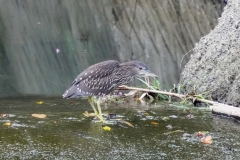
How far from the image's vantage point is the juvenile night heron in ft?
18.4

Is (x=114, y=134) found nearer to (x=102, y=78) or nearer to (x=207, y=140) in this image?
(x=207, y=140)

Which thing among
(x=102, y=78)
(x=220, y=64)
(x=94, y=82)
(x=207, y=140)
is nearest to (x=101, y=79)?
(x=102, y=78)

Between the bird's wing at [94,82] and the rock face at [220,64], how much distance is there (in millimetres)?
1754

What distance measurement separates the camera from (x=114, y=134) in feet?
15.5

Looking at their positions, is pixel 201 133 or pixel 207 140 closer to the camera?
pixel 207 140

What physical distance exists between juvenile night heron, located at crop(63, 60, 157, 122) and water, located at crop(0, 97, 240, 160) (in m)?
0.29

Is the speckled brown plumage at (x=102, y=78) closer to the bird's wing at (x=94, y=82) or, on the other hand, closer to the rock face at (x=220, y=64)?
the bird's wing at (x=94, y=82)

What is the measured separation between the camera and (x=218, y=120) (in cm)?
558

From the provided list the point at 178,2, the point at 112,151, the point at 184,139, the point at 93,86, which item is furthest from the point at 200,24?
the point at 112,151

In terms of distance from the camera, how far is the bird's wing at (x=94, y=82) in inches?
220

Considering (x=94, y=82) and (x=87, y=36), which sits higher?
(x=87, y=36)

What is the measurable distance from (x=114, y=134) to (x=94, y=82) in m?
1.10

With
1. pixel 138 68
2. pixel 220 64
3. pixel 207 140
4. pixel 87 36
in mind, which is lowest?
pixel 207 140

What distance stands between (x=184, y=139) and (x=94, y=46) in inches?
191
